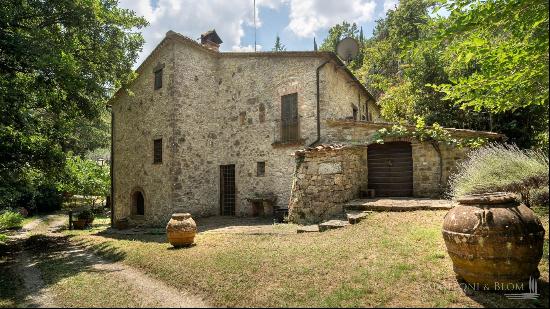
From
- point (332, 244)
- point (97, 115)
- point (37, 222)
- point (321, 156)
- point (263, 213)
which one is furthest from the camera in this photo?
point (37, 222)

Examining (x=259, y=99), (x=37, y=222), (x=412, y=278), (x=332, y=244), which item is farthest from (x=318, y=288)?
(x=37, y=222)

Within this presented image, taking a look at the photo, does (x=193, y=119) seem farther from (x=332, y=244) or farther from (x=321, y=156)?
(x=332, y=244)

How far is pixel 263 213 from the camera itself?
507 inches

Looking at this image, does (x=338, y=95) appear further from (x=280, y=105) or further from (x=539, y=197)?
(x=539, y=197)

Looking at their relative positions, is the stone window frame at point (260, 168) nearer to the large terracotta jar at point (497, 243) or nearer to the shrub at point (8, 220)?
the large terracotta jar at point (497, 243)

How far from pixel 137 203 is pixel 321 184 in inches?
390

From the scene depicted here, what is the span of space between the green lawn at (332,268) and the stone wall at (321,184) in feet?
5.26

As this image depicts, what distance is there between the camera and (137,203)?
15.0 metres

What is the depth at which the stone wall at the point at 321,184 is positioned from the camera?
9.44m

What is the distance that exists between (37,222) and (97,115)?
14.7m

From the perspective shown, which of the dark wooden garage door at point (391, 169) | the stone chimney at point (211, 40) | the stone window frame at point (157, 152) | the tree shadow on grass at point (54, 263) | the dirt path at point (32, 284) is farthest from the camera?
the stone chimney at point (211, 40)

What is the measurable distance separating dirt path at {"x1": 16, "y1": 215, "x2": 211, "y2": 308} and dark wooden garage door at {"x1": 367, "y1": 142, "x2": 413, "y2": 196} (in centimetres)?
779

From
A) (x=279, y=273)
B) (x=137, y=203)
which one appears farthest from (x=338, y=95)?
(x=137, y=203)

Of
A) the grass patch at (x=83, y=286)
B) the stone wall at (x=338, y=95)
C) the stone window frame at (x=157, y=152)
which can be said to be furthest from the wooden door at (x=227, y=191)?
the grass patch at (x=83, y=286)
